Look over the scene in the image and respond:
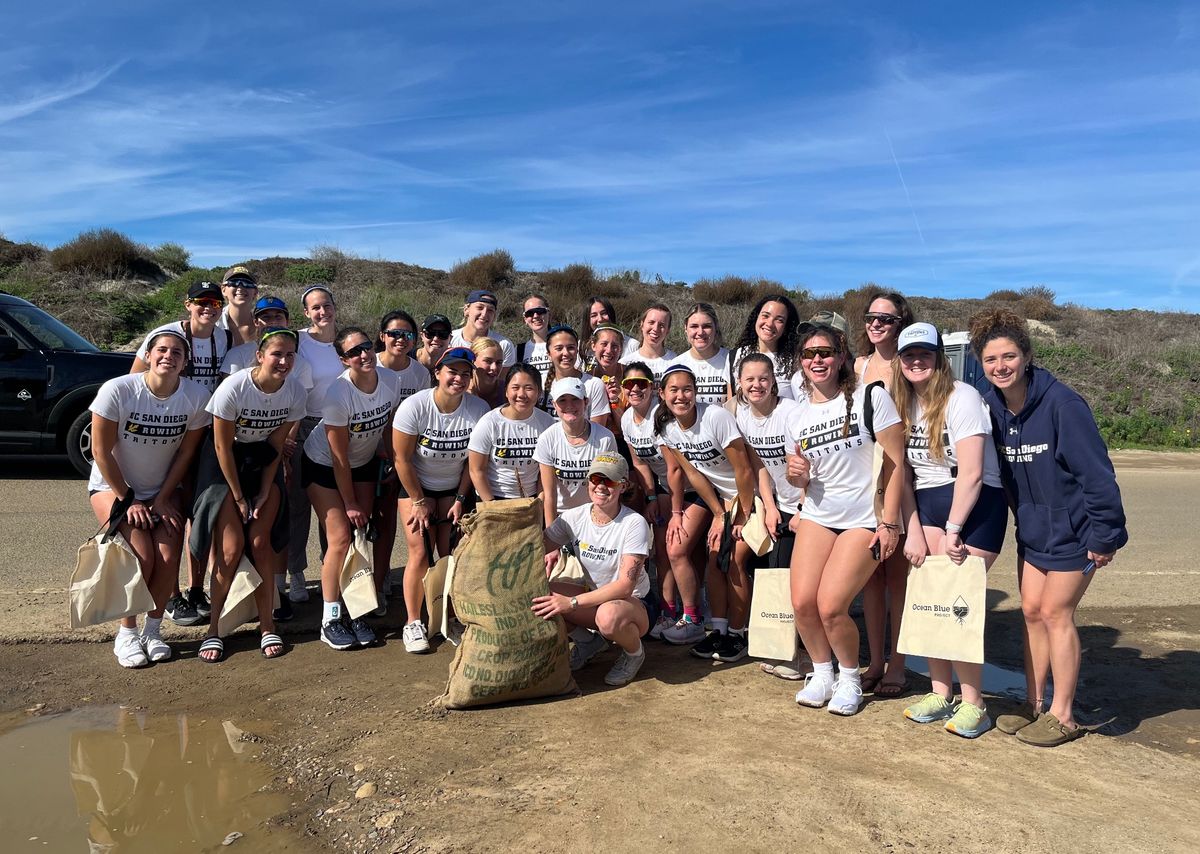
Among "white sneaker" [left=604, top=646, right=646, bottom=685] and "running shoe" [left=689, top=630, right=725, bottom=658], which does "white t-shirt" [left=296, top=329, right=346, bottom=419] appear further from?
"running shoe" [left=689, top=630, right=725, bottom=658]

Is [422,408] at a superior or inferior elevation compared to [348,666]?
superior

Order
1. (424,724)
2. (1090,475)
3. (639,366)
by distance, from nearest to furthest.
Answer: (1090,475) → (424,724) → (639,366)

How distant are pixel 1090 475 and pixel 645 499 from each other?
249 cm

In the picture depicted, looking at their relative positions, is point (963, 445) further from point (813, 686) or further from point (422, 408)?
point (422, 408)

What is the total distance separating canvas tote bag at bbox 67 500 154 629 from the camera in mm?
4816

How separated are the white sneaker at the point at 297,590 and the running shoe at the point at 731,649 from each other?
285 centimetres

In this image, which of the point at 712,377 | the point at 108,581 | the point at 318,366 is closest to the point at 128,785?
the point at 108,581

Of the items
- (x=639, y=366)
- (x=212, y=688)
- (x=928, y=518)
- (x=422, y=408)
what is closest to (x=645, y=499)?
(x=639, y=366)

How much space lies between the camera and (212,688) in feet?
15.5

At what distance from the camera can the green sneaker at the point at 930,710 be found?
423 centimetres

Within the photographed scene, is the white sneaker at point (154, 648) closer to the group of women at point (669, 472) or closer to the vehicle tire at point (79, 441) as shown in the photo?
the group of women at point (669, 472)

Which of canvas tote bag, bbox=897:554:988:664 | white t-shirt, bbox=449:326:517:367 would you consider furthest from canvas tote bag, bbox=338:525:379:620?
canvas tote bag, bbox=897:554:988:664

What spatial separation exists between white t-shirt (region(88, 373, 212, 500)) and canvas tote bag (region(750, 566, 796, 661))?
325 centimetres

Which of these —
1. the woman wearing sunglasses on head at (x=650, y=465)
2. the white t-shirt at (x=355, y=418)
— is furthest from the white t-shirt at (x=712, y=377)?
the white t-shirt at (x=355, y=418)
